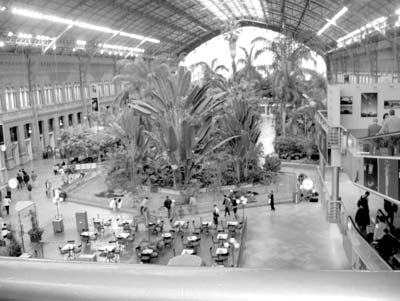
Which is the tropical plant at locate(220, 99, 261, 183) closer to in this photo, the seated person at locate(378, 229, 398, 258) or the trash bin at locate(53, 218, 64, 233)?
the trash bin at locate(53, 218, 64, 233)

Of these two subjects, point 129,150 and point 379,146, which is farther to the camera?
point 129,150

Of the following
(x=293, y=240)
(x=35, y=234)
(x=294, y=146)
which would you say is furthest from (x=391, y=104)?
(x=294, y=146)

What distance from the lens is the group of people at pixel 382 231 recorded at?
863 cm

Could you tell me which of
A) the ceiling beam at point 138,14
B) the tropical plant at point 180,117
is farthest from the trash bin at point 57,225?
the ceiling beam at point 138,14

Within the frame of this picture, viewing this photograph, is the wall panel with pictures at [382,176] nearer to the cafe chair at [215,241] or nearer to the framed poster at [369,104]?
the framed poster at [369,104]

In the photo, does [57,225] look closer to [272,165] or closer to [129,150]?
[129,150]

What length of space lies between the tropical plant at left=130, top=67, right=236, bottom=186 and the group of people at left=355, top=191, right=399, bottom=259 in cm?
917

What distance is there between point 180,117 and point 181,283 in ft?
63.0

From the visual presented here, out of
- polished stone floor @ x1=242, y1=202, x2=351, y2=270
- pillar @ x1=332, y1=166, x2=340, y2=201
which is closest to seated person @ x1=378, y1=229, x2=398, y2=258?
polished stone floor @ x1=242, y1=202, x2=351, y2=270

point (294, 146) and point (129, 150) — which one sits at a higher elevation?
point (129, 150)

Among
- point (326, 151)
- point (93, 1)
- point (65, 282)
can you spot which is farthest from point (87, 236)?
point (93, 1)

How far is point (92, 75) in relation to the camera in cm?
4194

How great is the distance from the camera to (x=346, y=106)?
12.8 m

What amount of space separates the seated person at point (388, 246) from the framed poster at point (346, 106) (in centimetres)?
460
